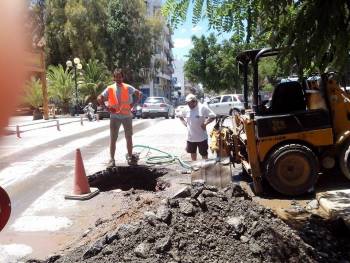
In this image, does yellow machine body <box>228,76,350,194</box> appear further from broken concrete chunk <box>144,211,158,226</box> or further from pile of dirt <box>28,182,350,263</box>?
broken concrete chunk <box>144,211,158,226</box>

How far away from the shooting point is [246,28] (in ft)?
17.0

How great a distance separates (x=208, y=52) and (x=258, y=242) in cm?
4652

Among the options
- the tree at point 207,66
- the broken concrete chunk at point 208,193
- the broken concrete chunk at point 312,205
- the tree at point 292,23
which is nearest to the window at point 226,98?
the tree at point 207,66

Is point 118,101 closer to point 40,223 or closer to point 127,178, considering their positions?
point 127,178

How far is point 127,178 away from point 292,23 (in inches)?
233

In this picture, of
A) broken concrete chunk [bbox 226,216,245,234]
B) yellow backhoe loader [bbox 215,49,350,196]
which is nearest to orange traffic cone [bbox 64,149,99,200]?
yellow backhoe loader [bbox 215,49,350,196]

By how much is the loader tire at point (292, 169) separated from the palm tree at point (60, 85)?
3151 centimetres

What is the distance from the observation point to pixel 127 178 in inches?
388

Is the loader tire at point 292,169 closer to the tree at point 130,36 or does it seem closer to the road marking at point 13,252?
the road marking at point 13,252

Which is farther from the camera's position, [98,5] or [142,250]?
[98,5]

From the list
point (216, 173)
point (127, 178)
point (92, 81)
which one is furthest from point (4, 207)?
point (92, 81)

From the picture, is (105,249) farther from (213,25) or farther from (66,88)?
(66,88)

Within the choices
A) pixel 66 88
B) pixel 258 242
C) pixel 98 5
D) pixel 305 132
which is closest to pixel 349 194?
pixel 305 132

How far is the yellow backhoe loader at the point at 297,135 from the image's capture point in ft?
24.3
